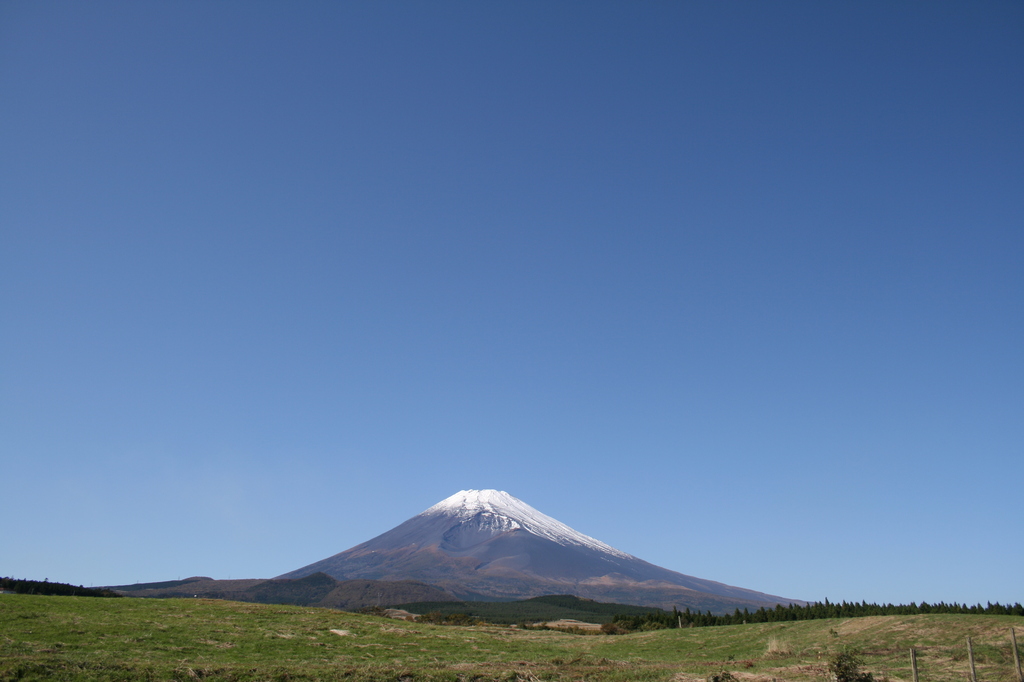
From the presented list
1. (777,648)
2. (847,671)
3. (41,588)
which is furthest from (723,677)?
(41,588)

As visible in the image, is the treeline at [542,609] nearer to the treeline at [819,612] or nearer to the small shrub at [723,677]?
the treeline at [819,612]

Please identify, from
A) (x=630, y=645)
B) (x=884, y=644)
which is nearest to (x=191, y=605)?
(x=630, y=645)

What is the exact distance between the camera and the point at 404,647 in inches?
1307

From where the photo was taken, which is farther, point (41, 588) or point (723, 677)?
point (41, 588)

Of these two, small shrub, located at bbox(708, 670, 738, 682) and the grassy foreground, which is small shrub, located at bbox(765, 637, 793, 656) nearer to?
the grassy foreground

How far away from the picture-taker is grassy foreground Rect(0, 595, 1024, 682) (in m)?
22.1

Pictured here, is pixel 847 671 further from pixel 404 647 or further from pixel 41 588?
pixel 41 588

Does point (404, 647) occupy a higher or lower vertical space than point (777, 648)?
lower

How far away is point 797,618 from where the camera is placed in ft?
155

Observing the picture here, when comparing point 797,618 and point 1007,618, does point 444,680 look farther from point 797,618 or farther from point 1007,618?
point 797,618

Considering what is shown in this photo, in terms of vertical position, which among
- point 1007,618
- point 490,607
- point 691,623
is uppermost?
point 1007,618

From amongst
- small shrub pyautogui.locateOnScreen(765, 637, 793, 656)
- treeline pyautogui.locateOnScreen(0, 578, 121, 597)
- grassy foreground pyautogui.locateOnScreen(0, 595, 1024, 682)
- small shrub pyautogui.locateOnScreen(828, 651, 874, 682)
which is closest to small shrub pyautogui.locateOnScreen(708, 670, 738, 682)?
grassy foreground pyautogui.locateOnScreen(0, 595, 1024, 682)

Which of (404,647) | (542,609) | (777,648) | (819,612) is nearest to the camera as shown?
(404,647)

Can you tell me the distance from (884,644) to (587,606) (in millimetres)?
152211
